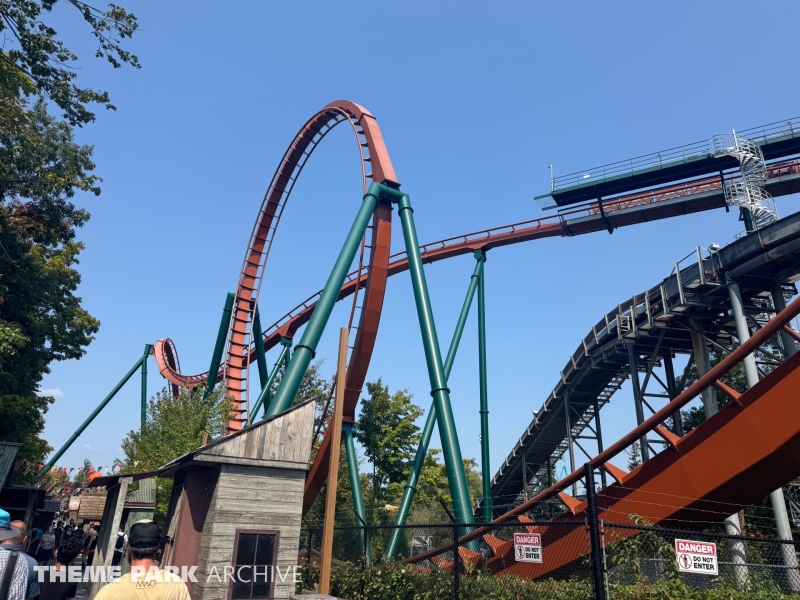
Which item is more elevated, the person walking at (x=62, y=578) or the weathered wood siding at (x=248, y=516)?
the weathered wood siding at (x=248, y=516)

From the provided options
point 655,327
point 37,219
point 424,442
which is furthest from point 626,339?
point 37,219

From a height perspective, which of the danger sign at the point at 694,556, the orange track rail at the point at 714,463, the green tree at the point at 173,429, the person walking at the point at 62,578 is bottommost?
the person walking at the point at 62,578

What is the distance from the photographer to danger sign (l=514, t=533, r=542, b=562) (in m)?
7.53

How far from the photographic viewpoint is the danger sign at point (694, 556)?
6.09 metres

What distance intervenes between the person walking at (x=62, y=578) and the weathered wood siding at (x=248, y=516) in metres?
1.75

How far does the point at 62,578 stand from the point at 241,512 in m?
2.43

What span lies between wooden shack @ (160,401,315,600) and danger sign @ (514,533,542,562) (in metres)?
3.44

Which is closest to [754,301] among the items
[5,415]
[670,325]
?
[670,325]

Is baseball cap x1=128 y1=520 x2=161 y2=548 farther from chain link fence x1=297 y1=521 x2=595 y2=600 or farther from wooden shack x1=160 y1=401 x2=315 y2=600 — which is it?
wooden shack x1=160 y1=401 x2=315 y2=600

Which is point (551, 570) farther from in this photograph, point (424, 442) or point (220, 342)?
point (220, 342)

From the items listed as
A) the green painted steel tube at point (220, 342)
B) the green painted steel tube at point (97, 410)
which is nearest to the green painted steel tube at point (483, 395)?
the green painted steel tube at point (220, 342)

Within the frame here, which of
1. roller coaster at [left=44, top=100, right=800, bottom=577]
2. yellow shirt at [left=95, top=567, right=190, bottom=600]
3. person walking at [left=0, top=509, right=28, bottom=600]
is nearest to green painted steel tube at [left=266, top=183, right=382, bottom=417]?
roller coaster at [left=44, top=100, right=800, bottom=577]

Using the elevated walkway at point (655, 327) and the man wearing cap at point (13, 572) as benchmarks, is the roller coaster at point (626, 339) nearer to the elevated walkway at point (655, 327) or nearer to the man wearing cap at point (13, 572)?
the elevated walkway at point (655, 327)

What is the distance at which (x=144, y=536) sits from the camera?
114 inches
